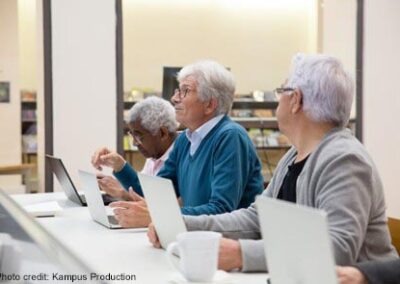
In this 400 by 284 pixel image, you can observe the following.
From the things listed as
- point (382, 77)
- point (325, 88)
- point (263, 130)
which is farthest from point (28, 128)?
point (325, 88)

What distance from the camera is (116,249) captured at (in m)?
2.03

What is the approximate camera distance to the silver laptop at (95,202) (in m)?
2.46

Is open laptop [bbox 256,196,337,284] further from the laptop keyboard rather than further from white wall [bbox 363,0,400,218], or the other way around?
white wall [bbox 363,0,400,218]

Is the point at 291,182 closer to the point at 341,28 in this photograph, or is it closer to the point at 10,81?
the point at 341,28

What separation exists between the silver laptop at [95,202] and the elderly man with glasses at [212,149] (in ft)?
0.44

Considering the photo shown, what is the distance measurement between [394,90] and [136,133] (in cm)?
303

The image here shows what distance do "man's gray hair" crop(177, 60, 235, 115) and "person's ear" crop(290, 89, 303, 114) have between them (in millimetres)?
841

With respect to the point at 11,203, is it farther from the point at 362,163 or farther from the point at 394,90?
the point at 394,90

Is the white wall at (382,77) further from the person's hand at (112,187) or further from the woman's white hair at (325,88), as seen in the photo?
the woman's white hair at (325,88)

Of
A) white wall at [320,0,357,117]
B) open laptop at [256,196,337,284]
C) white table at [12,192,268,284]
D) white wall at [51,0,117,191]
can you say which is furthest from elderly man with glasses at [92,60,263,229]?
white wall at [320,0,357,117]

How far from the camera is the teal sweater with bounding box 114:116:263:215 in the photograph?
2.42m

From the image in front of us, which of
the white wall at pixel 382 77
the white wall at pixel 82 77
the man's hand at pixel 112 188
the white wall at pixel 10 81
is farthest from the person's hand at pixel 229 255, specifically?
the white wall at pixel 10 81

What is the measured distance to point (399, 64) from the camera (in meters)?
5.72

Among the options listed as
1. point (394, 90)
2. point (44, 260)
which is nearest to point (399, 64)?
point (394, 90)
